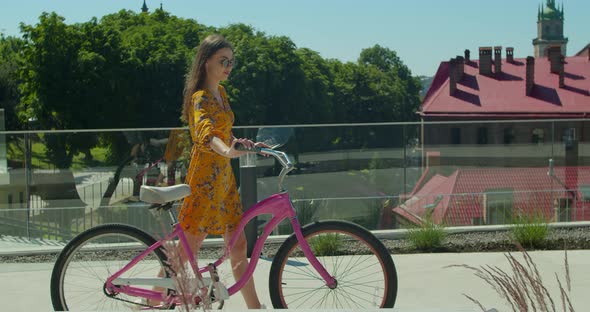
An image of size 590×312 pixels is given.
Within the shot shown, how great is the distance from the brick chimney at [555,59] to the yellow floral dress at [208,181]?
84778 mm

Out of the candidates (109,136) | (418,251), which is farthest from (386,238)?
(109,136)

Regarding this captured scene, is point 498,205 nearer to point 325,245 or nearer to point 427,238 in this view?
point 427,238

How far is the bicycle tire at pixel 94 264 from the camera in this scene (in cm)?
423

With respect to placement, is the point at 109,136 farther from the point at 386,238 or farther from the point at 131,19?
the point at 131,19

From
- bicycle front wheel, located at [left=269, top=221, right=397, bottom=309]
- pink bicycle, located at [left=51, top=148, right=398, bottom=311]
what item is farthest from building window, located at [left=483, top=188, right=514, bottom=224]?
pink bicycle, located at [left=51, top=148, right=398, bottom=311]

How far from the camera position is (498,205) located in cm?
835

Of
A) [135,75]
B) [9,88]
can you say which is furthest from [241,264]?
[9,88]

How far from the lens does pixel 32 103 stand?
51625 millimetres

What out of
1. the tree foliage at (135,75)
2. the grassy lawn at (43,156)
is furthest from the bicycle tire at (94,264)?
the tree foliage at (135,75)

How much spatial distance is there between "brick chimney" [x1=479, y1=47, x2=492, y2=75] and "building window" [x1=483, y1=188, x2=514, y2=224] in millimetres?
79740

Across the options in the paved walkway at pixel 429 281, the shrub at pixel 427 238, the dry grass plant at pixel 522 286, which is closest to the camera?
the dry grass plant at pixel 522 286

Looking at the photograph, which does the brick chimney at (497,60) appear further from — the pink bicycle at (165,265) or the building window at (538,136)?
the pink bicycle at (165,265)

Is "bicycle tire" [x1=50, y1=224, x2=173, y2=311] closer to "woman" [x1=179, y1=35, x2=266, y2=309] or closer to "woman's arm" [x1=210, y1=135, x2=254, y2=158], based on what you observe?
"woman" [x1=179, y1=35, x2=266, y2=309]

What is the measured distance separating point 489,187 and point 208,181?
16.0 feet
